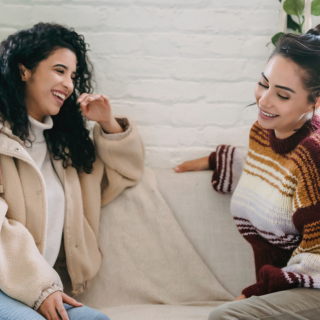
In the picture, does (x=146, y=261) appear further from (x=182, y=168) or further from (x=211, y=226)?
(x=182, y=168)

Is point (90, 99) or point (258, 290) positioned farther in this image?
point (90, 99)

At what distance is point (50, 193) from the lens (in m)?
1.25

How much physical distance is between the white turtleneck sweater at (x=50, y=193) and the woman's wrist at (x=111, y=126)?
0.19m

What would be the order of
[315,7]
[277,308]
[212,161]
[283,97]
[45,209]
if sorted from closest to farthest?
[277,308]
[283,97]
[45,209]
[315,7]
[212,161]

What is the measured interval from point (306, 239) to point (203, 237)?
0.50 m

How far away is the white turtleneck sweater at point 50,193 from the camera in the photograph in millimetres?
1225

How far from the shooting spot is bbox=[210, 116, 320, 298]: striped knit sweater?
38.2 inches

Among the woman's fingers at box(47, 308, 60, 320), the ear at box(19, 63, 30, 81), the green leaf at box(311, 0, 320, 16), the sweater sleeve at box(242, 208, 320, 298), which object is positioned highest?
the green leaf at box(311, 0, 320, 16)

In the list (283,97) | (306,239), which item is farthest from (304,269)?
(283,97)

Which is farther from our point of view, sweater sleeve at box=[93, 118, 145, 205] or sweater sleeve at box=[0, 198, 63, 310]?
sweater sleeve at box=[93, 118, 145, 205]

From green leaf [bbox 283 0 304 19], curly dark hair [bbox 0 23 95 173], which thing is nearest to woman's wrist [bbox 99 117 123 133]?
curly dark hair [bbox 0 23 95 173]

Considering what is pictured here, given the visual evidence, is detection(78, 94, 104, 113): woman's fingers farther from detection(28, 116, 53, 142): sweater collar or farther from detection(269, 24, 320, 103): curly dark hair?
detection(269, 24, 320, 103): curly dark hair

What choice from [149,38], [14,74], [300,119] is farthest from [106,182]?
[300,119]

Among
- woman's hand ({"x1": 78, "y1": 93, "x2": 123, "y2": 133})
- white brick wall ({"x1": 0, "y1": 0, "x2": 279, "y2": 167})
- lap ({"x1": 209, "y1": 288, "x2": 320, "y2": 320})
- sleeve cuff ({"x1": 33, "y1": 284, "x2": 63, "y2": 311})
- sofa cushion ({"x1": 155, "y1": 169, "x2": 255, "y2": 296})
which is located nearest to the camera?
lap ({"x1": 209, "y1": 288, "x2": 320, "y2": 320})
